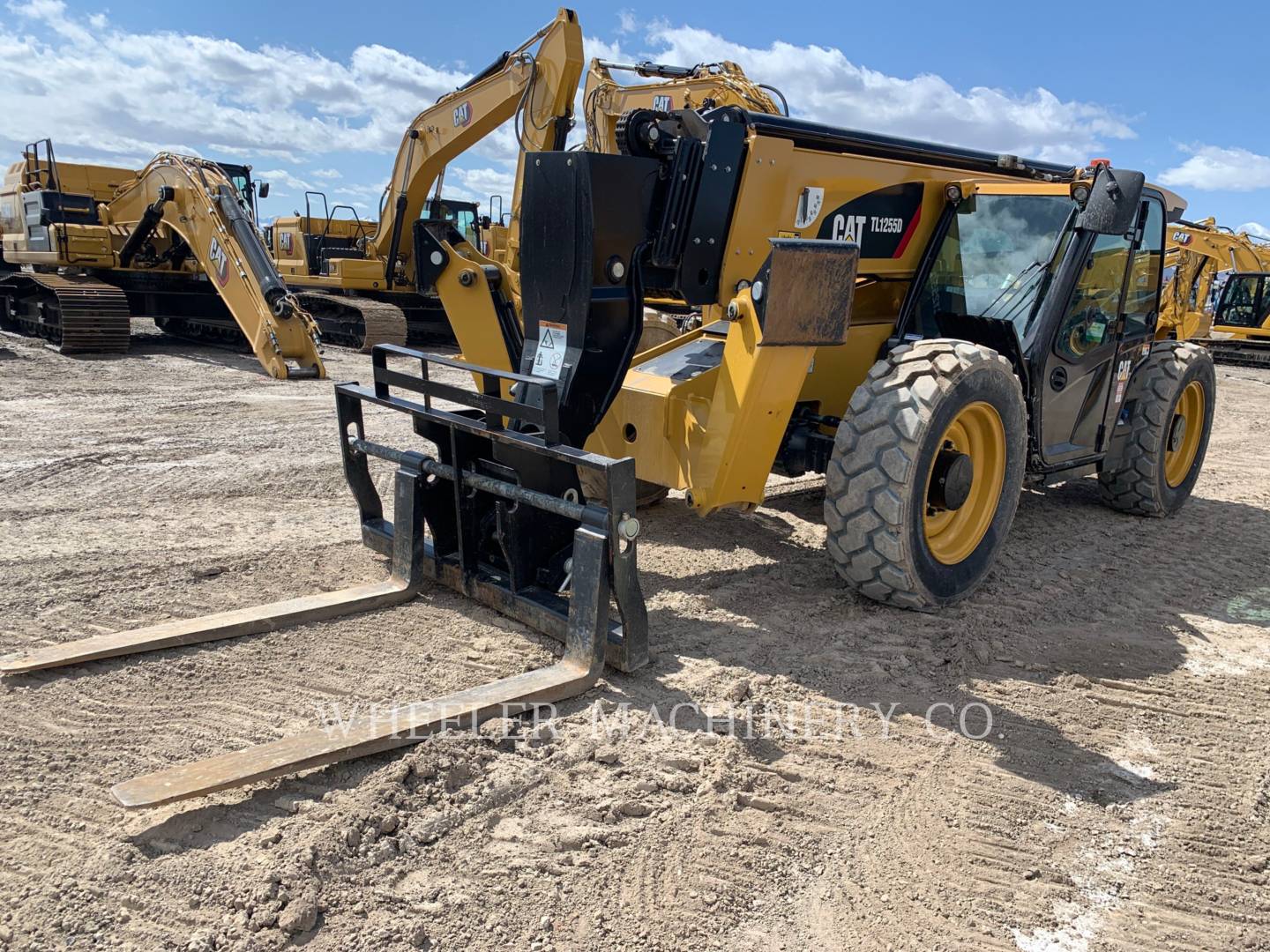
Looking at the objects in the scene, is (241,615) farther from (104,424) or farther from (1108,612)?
(104,424)

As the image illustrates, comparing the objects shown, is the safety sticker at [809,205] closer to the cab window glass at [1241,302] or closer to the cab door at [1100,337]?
the cab door at [1100,337]

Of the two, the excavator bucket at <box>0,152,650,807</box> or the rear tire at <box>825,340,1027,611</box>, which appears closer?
the excavator bucket at <box>0,152,650,807</box>

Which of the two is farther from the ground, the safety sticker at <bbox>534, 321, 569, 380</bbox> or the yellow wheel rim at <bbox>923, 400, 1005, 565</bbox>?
the safety sticker at <bbox>534, 321, 569, 380</bbox>

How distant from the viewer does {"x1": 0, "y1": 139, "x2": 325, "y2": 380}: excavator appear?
11.1m

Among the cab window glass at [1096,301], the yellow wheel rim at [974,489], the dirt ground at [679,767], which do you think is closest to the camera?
the dirt ground at [679,767]

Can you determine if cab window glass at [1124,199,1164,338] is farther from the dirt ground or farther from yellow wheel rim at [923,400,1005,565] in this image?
yellow wheel rim at [923,400,1005,565]

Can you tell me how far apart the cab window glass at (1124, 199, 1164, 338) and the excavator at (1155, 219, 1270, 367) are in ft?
43.8

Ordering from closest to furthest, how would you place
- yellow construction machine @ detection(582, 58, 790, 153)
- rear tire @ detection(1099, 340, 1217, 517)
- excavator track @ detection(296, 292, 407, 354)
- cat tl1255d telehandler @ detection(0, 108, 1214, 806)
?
cat tl1255d telehandler @ detection(0, 108, 1214, 806), rear tire @ detection(1099, 340, 1217, 517), yellow construction machine @ detection(582, 58, 790, 153), excavator track @ detection(296, 292, 407, 354)

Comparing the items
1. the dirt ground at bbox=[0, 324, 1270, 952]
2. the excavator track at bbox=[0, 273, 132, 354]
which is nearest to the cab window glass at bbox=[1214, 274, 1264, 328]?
the dirt ground at bbox=[0, 324, 1270, 952]

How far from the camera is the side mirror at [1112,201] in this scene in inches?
176

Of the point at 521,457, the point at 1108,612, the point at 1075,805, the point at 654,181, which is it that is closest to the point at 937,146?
the point at 654,181

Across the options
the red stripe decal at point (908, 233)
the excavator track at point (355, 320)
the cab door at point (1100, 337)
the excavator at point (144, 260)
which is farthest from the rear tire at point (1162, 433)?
the excavator track at point (355, 320)

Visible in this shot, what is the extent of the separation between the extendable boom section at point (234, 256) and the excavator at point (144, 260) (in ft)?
0.05

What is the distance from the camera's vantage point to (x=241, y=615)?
370cm
